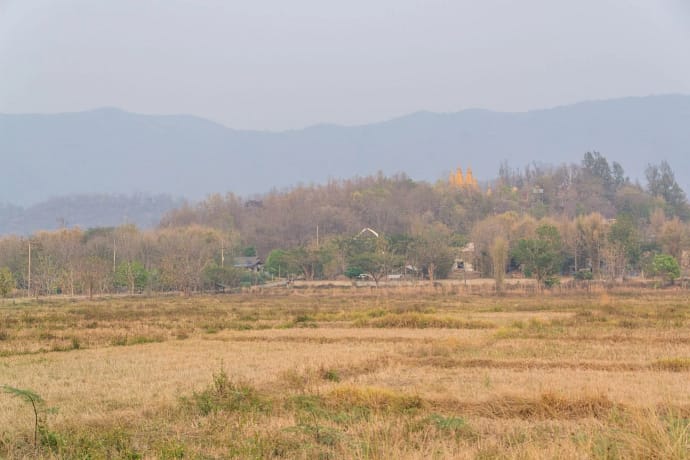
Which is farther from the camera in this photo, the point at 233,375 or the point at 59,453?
the point at 233,375

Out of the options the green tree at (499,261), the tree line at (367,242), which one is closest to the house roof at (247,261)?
the tree line at (367,242)

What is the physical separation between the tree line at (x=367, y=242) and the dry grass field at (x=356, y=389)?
32.5 m

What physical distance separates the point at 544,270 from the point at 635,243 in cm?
1400

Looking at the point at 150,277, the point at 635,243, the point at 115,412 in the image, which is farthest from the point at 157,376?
the point at 635,243

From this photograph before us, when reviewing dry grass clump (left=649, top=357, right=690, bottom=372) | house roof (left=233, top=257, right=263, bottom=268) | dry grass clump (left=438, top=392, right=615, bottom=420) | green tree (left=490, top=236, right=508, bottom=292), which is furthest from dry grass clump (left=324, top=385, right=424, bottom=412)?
house roof (left=233, top=257, right=263, bottom=268)

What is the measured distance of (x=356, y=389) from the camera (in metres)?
12.6

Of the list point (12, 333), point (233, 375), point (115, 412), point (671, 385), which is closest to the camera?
point (115, 412)

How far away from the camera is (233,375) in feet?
51.2

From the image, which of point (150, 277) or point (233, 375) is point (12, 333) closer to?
point (233, 375)

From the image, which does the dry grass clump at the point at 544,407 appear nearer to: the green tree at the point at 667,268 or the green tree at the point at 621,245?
the green tree at the point at 667,268

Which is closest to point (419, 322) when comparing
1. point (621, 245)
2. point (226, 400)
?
point (226, 400)

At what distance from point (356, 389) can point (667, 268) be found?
5118 centimetres

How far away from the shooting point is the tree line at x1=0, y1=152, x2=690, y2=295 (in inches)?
2473

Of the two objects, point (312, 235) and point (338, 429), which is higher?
point (312, 235)
